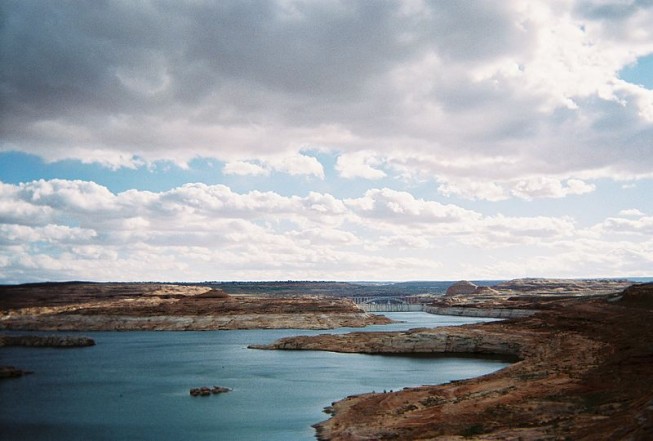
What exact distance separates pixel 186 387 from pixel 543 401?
39.2m

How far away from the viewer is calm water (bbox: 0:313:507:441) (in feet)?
152

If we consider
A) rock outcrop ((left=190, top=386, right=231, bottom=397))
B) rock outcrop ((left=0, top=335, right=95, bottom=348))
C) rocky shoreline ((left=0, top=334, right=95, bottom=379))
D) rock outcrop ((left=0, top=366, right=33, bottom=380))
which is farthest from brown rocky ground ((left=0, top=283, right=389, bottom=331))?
rock outcrop ((left=190, top=386, right=231, bottom=397))

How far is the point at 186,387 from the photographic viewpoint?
6575 centimetres

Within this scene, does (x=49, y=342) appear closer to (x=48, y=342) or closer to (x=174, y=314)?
(x=48, y=342)

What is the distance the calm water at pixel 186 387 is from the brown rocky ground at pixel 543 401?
587 cm

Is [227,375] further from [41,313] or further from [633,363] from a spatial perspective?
[41,313]

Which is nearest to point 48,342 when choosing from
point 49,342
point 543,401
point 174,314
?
point 49,342

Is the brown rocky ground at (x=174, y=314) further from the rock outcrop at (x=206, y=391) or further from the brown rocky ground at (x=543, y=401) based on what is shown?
the rock outcrop at (x=206, y=391)

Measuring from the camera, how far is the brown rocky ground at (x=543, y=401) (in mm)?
35500

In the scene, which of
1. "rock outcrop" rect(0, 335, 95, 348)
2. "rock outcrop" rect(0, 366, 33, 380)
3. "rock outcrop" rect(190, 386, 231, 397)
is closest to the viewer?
"rock outcrop" rect(190, 386, 231, 397)

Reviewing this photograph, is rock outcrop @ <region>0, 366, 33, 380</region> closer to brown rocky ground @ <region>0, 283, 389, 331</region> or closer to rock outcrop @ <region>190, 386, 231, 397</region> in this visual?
rock outcrop @ <region>190, 386, 231, 397</region>

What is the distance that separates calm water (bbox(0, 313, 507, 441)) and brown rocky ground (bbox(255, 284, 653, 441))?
5874mm

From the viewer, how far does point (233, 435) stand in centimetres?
4372

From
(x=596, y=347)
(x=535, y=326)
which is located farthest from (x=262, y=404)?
(x=535, y=326)
